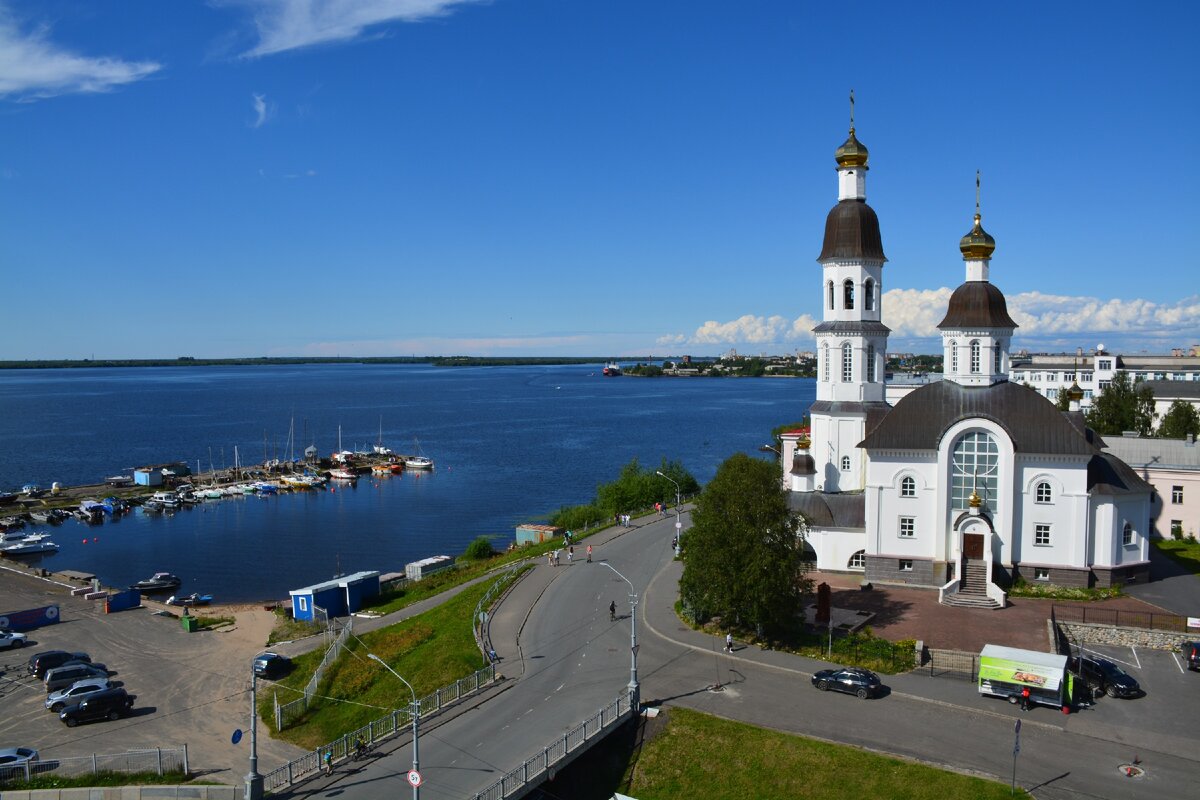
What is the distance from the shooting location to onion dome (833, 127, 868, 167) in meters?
42.0

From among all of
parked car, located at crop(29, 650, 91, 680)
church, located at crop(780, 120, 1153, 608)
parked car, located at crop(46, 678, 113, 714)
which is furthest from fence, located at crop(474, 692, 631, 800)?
parked car, located at crop(29, 650, 91, 680)

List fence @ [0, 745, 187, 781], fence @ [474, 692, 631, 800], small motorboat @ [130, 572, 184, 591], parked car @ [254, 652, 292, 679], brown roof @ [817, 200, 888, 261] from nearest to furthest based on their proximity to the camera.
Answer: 1. fence @ [474, 692, 631, 800]
2. fence @ [0, 745, 187, 781]
3. parked car @ [254, 652, 292, 679]
4. brown roof @ [817, 200, 888, 261]
5. small motorboat @ [130, 572, 184, 591]

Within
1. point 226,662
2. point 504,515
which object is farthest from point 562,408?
point 226,662

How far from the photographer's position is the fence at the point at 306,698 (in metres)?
30.4

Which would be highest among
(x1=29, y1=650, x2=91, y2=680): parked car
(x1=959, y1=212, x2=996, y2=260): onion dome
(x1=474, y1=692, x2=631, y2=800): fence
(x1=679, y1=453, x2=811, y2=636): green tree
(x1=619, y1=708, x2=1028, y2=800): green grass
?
(x1=959, y1=212, x2=996, y2=260): onion dome

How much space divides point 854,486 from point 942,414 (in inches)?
238

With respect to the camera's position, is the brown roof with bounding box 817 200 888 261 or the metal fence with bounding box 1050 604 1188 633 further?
the brown roof with bounding box 817 200 888 261

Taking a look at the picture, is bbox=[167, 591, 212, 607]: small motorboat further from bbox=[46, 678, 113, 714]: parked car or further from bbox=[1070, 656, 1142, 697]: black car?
bbox=[1070, 656, 1142, 697]: black car

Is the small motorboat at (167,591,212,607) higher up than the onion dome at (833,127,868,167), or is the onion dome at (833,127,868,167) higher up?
the onion dome at (833,127,868,167)

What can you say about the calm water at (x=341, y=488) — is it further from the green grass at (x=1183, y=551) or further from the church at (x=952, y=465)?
the green grass at (x=1183, y=551)

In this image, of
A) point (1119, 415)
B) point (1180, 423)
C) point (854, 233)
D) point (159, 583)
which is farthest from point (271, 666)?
point (1180, 423)

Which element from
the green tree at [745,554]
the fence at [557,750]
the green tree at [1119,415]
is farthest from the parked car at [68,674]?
the green tree at [1119,415]

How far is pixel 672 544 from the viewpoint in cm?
4725

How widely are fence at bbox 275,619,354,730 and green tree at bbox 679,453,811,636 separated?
47.9ft
